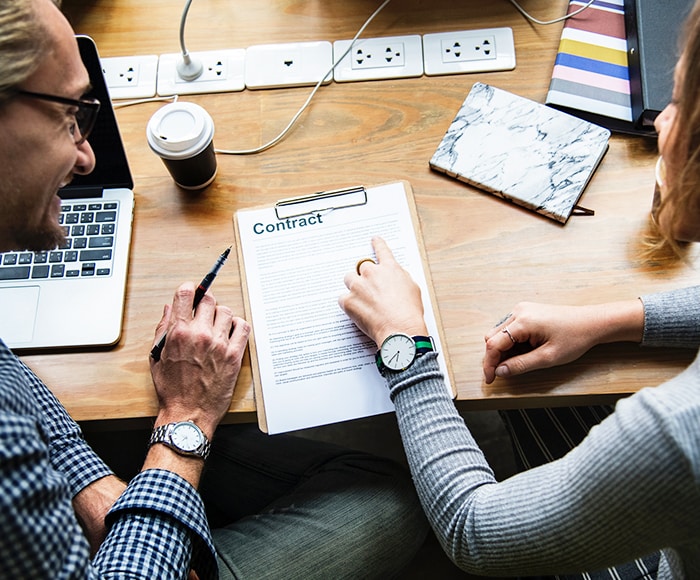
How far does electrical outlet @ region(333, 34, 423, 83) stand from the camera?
3.71 ft

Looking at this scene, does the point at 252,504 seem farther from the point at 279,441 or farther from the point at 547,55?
the point at 547,55

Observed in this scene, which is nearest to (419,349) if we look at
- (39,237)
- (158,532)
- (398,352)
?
(398,352)

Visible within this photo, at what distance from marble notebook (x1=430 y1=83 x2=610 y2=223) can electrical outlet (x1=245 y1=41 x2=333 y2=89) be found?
253mm

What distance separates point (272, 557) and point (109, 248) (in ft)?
1.67

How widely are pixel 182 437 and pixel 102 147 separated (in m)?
0.44

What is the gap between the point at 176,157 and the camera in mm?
962

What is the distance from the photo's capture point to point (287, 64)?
3.76 feet

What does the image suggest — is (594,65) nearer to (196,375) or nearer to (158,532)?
(196,375)

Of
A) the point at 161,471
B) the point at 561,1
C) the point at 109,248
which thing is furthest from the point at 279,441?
the point at 561,1

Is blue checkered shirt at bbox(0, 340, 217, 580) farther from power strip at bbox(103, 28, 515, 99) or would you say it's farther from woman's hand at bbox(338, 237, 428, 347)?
power strip at bbox(103, 28, 515, 99)

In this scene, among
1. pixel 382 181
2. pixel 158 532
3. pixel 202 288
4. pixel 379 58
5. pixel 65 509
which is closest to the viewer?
pixel 65 509

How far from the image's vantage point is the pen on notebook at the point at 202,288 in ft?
3.02

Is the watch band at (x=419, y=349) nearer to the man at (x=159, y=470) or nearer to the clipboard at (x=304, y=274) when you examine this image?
the clipboard at (x=304, y=274)

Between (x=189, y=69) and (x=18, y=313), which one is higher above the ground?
(x=189, y=69)
